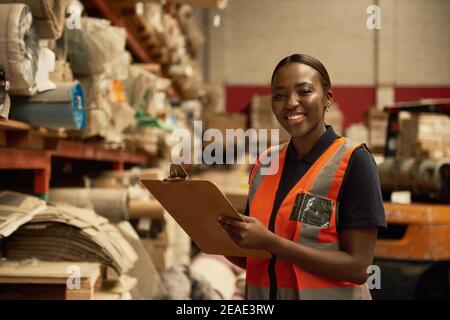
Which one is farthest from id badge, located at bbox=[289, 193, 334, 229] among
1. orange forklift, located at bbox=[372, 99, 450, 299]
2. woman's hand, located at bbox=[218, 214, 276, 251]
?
orange forklift, located at bbox=[372, 99, 450, 299]

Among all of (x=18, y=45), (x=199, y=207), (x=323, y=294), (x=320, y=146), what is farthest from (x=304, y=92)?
(x=18, y=45)

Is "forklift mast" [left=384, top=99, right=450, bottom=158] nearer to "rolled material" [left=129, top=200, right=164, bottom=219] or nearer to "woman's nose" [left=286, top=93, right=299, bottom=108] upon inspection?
"rolled material" [left=129, top=200, right=164, bottom=219]

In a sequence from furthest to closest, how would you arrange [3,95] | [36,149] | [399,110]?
[399,110]
[36,149]
[3,95]

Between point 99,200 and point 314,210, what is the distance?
2.40 m

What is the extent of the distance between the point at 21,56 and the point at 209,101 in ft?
28.0

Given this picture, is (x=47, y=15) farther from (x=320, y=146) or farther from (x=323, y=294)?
(x=323, y=294)

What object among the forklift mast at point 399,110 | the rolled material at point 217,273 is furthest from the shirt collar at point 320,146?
the forklift mast at point 399,110

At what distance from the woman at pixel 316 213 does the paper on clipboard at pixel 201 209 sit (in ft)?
0.17

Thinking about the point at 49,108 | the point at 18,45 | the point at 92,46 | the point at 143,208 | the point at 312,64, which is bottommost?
the point at 143,208

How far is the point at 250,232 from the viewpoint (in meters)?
1.38

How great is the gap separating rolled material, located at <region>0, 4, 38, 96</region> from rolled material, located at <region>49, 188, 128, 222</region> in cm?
137

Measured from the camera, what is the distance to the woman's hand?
1.38 meters

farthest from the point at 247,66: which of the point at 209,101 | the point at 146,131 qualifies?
the point at 146,131

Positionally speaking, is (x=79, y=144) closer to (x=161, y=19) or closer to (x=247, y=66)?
(x=161, y=19)
